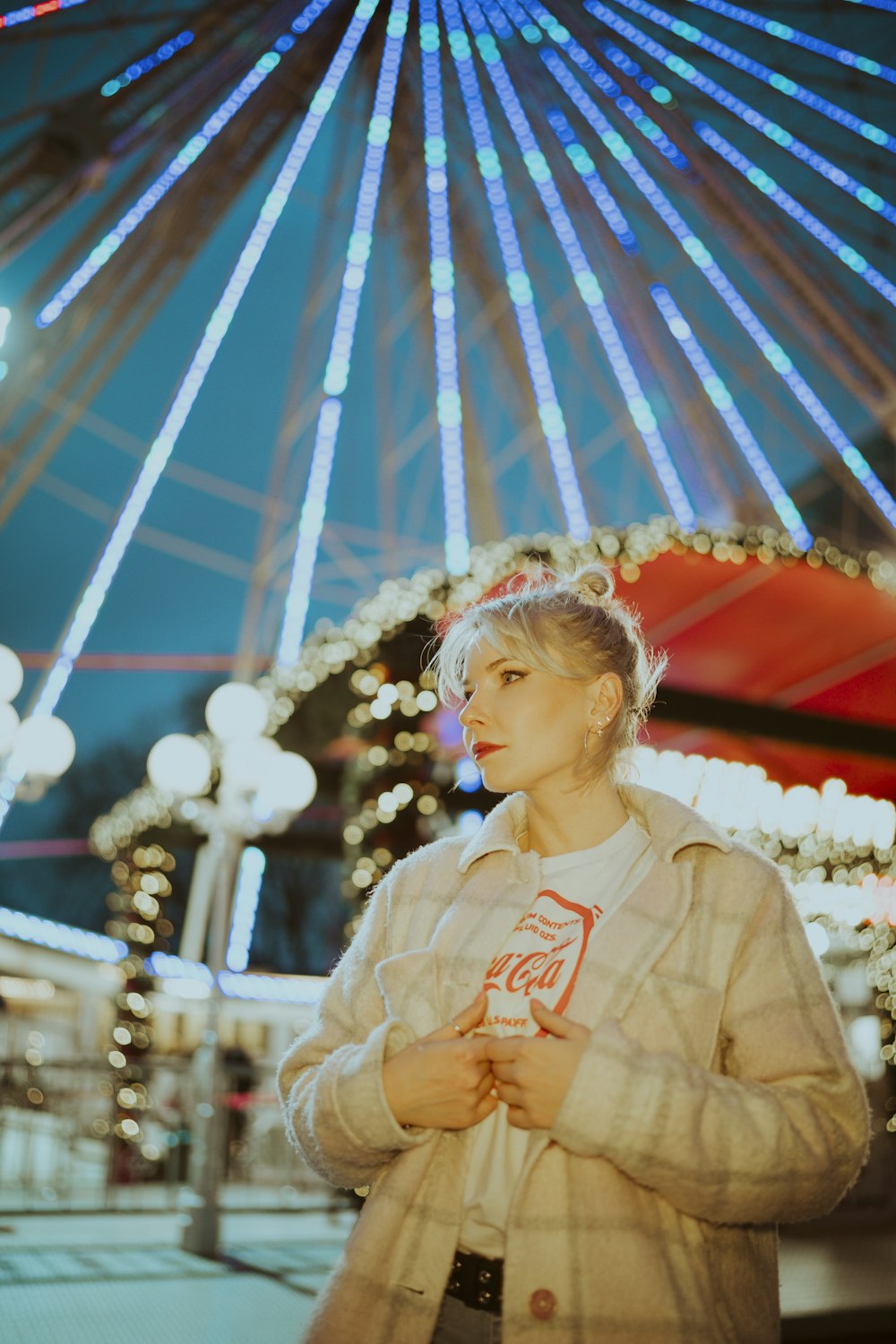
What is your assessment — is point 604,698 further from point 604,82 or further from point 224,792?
point 604,82

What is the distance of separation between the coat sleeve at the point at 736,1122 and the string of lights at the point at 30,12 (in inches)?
267

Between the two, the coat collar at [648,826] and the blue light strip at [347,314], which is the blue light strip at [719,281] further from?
the coat collar at [648,826]

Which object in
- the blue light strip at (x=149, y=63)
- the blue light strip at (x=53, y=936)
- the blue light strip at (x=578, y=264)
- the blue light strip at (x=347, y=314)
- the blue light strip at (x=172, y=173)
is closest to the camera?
the blue light strip at (x=172, y=173)

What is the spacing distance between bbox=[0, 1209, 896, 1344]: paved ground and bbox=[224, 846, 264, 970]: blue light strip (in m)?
5.06

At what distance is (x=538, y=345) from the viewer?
27.7 feet

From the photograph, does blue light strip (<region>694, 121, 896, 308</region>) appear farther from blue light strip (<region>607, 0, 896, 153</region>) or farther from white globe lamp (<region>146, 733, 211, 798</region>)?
white globe lamp (<region>146, 733, 211, 798</region>)

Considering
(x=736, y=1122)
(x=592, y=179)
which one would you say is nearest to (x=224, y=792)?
(x=592, y=179)

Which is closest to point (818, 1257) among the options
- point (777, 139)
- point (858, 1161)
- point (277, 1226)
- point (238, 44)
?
point (277, 1226)

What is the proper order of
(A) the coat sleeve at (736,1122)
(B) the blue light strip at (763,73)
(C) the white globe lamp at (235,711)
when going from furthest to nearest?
1. (C) the white globe lamp at (235,711)
2. (B) the blue light strip at (763,73)
3. (A) the coat sleeve at (736,1122)

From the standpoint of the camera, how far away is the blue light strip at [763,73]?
7297 millimetres

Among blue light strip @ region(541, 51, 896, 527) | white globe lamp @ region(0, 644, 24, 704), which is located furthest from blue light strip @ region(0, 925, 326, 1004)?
blue light strip @ region(541, 51, 896, 527)

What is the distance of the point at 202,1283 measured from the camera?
6434 mm

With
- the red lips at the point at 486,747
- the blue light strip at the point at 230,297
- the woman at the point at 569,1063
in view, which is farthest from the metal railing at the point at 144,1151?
the red lips at the point at 486,747

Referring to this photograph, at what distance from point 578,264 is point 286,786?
452 centimetres
